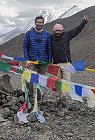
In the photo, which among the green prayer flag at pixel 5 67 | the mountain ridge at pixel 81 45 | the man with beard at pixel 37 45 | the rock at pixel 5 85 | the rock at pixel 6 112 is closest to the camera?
the rock at pixel 6 112

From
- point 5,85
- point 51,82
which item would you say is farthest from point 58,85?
point 5,85

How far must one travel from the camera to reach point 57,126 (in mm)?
7996

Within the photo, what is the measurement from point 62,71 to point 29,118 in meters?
1.54

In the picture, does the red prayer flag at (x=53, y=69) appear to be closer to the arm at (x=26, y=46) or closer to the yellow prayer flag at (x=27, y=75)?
the arm at (x=26, y=46)

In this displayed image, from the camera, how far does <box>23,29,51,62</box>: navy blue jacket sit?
852 centimetres

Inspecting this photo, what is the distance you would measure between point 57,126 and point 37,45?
1855 mm

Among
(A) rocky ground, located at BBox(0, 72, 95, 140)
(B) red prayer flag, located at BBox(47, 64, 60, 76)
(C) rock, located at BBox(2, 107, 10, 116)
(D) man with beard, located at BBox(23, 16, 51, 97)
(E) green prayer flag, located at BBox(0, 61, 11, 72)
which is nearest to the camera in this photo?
(A) rocky ground, located at BBox(0, 72, 95, 140)

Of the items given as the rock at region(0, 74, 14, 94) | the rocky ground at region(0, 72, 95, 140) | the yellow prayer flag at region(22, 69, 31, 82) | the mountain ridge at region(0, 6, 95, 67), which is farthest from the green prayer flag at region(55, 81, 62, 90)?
the mountain ridge at region(0, 6, 95, 67)

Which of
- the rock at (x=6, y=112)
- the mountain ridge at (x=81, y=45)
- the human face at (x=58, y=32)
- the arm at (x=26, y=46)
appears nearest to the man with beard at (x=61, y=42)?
the human face at (x=58, y=32)

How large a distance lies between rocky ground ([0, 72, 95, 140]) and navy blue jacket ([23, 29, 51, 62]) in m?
1.27

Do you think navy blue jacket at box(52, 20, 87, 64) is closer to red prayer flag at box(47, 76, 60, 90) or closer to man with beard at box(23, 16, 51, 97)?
man with beard at box(23, 16, 51, 97)

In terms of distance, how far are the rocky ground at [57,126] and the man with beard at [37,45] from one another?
1.20 metres

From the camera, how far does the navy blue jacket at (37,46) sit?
852 centimetres

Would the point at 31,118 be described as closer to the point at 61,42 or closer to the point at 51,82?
the point at 51,82
